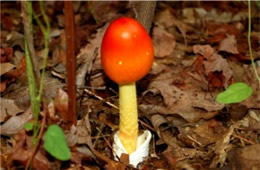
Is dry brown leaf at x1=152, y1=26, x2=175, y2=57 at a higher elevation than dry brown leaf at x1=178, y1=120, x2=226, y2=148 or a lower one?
higher

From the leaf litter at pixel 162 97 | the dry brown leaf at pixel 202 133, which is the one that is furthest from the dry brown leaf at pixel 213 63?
the dry brown leaf at pixel 202 133

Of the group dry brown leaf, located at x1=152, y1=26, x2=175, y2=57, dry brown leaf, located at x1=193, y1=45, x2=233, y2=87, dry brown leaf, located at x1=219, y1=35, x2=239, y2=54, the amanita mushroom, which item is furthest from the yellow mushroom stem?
dry brown leaf, located at x1=219, y1=35, x2=239, y2=54

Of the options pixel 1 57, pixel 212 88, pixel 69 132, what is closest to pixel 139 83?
pixel 212 88

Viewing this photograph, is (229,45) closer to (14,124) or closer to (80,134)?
(80,134)

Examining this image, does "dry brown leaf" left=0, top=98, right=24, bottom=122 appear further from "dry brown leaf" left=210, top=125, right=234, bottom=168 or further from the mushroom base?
"dry brown leaf" left=210, top=125, right=234, bottom=168

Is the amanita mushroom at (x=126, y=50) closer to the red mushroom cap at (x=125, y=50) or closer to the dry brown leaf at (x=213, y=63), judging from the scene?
the red mushroom cap at (x=125, y=50)

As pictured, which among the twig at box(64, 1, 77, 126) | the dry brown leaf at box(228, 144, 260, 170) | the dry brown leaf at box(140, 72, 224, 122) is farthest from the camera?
the dry brown leaf at box(140, 72, 224, 122)
